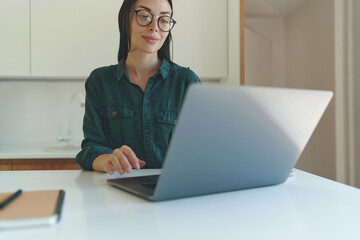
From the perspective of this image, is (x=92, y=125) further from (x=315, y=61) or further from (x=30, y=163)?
(x=315, y=61)

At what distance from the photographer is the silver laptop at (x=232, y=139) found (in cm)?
57

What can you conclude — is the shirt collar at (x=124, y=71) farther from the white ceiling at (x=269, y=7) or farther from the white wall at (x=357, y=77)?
the white ceiling at (x=269, y=7)

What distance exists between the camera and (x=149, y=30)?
1.30 m

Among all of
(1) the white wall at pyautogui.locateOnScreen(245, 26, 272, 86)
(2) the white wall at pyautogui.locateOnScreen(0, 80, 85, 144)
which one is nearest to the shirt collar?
(2) the white wall at pyautogui.locateOnScreen(0, 80, 85, 144)

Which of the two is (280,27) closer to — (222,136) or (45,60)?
(45,60)

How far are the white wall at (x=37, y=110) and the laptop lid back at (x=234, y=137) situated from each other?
2.26m

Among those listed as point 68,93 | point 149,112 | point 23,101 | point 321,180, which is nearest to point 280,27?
point 68,93

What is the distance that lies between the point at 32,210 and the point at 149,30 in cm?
89

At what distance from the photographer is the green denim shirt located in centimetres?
138

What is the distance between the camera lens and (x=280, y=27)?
3.79m

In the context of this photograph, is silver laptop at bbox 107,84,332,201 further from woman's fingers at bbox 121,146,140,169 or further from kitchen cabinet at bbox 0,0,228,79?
kitchen cabinet at bbox 0,0,228,79

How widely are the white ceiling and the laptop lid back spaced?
2916 mm

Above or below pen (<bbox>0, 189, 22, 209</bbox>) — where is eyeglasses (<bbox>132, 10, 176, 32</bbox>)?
above

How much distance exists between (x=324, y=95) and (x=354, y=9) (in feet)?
7.64
